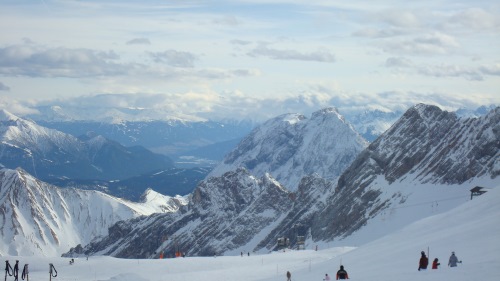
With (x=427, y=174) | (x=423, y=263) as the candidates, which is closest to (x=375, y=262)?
(x=423, y=263)

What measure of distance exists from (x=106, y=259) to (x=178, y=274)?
21.1 metres

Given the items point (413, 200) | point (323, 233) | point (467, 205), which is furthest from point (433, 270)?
point (323, 233)

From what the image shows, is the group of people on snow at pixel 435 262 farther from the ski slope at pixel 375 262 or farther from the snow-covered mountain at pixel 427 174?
the snow-covered mountain at pixel 427 174

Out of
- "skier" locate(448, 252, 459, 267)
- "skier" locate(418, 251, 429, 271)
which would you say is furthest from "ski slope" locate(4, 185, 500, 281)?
"skier" locate(418, 251, 429, 271)

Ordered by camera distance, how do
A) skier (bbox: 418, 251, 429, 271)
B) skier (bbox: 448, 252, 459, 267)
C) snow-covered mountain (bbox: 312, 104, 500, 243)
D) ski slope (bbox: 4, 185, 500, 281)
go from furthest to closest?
snow-covered mountain (bbox: 312, 104, 500, 243), skier (bbox: 418, 251, 429, 271), ski slope (bbox: 4, 185, 500, 281), skier (bbox: 448, 252, 459, 267)

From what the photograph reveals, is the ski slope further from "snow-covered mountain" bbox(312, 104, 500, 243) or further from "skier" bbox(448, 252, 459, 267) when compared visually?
"snow-covered mountain" bbox(312, 104, 500, 243)

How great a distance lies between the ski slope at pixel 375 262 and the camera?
185 feet

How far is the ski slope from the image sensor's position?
56.3m

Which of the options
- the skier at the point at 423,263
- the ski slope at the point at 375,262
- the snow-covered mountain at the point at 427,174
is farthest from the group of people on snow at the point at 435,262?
the snow-covered mountain at the point at 427,174

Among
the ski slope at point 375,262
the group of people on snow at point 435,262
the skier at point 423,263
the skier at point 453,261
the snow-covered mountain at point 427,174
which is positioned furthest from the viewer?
the snow-covered mountain at point 427,174

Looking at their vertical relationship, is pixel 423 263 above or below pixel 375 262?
above

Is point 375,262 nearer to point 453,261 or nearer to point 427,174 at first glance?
point 453,261

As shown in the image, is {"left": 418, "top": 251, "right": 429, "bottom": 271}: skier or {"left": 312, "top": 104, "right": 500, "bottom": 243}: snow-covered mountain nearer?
{"left": 418, "top": 251, "right": 429, "bottom": 271}: skier

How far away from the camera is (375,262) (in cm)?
6975
